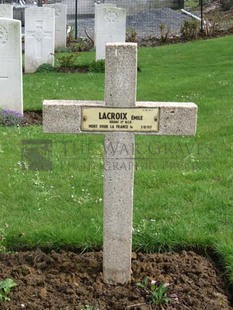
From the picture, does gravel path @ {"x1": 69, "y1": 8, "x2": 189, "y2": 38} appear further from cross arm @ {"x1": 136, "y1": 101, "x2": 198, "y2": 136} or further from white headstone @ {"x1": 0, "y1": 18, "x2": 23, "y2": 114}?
cross arm @ {"x1": 136, "y1": 101, "x2": 198, "y2": 136}

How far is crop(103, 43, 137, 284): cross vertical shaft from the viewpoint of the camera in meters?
3.32

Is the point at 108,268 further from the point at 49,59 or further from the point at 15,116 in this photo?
the point at 49,59

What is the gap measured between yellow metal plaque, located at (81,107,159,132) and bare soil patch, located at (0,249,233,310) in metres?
0.90

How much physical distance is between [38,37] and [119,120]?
10895mm

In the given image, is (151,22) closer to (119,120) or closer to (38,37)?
(38,37)

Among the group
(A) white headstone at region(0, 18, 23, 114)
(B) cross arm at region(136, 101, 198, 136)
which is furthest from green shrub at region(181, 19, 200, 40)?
(B) cross arm at region(136, 101, 198, 136)

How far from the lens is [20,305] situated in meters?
3.35

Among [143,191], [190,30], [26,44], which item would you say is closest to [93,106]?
[143,191]

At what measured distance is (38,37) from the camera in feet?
45.5

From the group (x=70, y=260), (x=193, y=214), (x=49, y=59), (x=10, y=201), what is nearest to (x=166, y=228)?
(x=193, y=214)

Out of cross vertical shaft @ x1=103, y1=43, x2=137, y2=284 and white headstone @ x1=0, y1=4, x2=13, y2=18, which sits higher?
white headstone @ x1=0, y1=4, x2=13, y2=18

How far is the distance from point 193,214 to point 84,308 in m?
1.51

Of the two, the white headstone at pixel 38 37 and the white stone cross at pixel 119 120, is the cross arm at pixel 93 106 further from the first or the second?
the white headstone at pixel 38 37

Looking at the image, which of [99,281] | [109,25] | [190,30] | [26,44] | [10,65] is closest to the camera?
[99,281]
